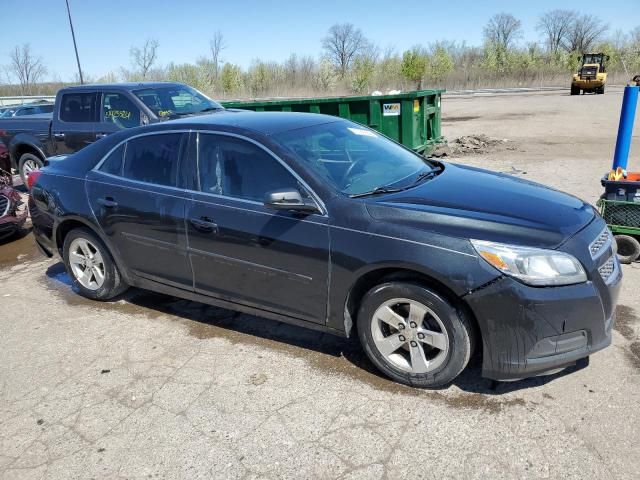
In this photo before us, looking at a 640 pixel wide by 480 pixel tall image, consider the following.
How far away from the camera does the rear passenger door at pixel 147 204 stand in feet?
13.1

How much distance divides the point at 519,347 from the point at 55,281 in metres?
4.77

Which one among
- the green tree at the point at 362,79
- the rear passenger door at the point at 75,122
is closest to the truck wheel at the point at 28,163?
the rear passenger door at the point at 75,122

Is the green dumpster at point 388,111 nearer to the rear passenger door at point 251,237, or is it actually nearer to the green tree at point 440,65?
the rear passenger door at point 251,237

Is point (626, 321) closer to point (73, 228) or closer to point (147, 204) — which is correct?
point (147, 204)

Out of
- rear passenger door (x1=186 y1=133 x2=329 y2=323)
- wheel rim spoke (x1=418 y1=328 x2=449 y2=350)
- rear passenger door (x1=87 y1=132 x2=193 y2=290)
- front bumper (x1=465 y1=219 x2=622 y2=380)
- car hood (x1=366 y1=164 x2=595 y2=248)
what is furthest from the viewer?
rear passenger door (x1=87 y1=132 x2=193 y2=290)

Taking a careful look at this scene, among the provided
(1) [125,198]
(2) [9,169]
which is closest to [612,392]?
(1) [125,198]

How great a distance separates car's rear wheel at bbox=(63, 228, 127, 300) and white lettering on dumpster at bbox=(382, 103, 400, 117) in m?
6.65

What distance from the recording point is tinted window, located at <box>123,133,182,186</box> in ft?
13.3

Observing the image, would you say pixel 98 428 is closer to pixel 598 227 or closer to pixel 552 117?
pixel 598 227

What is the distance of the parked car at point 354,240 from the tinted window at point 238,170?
0.01 m

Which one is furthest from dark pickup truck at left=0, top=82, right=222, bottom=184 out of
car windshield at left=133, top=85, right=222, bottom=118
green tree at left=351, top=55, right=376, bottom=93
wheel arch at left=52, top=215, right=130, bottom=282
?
green tree at left=351, top=55, right=376, bottom=93

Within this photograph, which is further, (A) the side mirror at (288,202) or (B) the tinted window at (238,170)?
(B) the tinted window at (238,170)

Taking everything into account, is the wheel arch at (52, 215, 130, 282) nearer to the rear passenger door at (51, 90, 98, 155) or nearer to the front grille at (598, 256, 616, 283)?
the front grille at (598, 256, 616, 283)

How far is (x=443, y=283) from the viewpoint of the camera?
9.60ft
